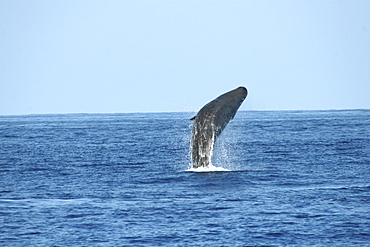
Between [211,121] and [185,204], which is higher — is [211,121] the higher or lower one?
the higher one

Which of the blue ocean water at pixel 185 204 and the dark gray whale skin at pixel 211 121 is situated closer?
the blue ocean water at pixel 185 204

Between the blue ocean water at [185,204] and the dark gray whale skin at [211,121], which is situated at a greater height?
the dark gray whale skin at [211,121]

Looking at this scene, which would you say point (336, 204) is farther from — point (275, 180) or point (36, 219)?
point (36, 219)

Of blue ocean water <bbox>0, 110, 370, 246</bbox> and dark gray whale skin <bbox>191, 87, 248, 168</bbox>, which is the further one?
dark gray whale skin <bbox>191, 87, 248, 168</bbox>

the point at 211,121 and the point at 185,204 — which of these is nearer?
the point at 185,204

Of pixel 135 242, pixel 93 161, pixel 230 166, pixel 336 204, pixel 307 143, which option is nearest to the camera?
pixel 135 242

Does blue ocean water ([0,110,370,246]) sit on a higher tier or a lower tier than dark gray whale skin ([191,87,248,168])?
lower

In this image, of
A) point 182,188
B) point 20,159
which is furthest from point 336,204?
point 20,159

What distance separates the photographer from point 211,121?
1024 inches

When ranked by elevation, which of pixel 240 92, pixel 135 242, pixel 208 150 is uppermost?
pixel 240 92

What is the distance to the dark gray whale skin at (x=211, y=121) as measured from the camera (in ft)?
A: 85.3

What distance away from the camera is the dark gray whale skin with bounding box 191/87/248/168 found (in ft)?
85.3

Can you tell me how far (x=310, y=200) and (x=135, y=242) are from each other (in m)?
7.38

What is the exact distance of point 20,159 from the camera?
38.9m
